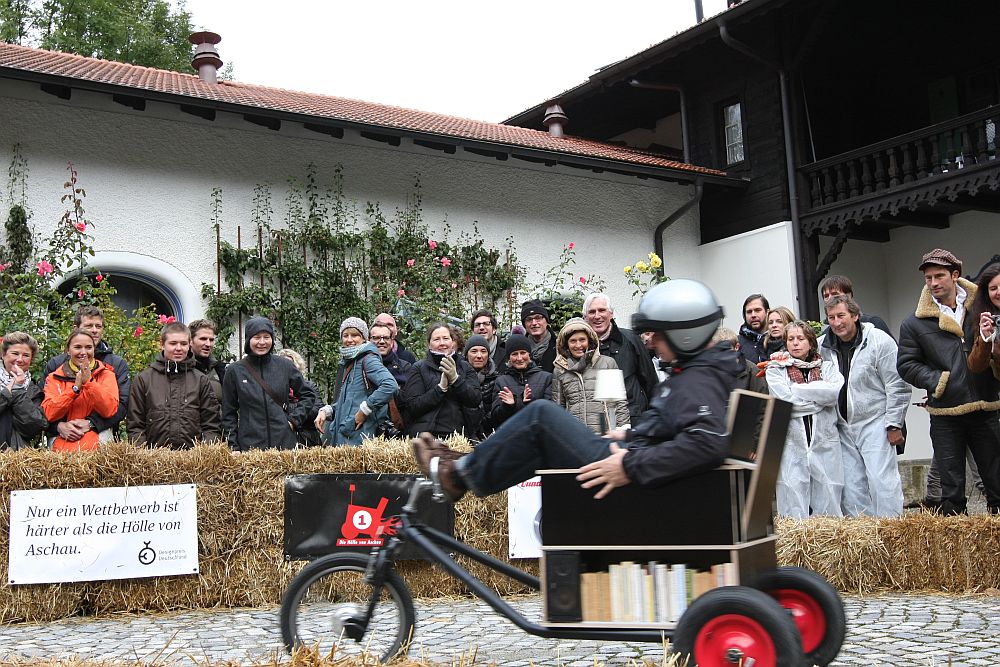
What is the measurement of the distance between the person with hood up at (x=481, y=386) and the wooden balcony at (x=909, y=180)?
9044mm

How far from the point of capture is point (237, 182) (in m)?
13.4

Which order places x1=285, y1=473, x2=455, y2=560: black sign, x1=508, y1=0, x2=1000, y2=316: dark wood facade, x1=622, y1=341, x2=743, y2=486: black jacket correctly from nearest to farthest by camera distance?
x1=622, y1=341, x2=743, y2=486: black jacket → x1=285, y1=473, x2=455, y2=560: black sign → x1=508, y1=0, x2=1000, y2=316: dark wood facade

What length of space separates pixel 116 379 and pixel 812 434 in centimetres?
543

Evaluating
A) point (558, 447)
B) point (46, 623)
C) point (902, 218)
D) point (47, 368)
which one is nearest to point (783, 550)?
point (558, 447)

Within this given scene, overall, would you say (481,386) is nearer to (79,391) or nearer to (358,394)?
(358,394)

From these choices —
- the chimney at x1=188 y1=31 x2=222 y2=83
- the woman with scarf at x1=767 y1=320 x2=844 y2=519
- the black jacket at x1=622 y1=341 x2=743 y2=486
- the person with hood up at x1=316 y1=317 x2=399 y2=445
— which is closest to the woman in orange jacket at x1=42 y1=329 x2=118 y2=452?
the person with hood up at x1=316 y1=317 x2=399 y2=445

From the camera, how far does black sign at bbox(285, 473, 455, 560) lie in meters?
6.95

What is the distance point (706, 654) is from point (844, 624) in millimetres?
799

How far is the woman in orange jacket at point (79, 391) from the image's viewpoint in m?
7.67

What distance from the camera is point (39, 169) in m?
12.0

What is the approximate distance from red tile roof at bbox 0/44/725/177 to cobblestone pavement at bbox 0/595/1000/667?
7.34 m

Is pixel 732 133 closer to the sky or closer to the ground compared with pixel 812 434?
closer to the sky

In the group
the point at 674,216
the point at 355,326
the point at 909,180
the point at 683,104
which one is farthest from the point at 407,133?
the point at 909,180

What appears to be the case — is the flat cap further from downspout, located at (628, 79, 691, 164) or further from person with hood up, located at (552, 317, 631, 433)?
downspout, located at (628, 79, 691, 164)
